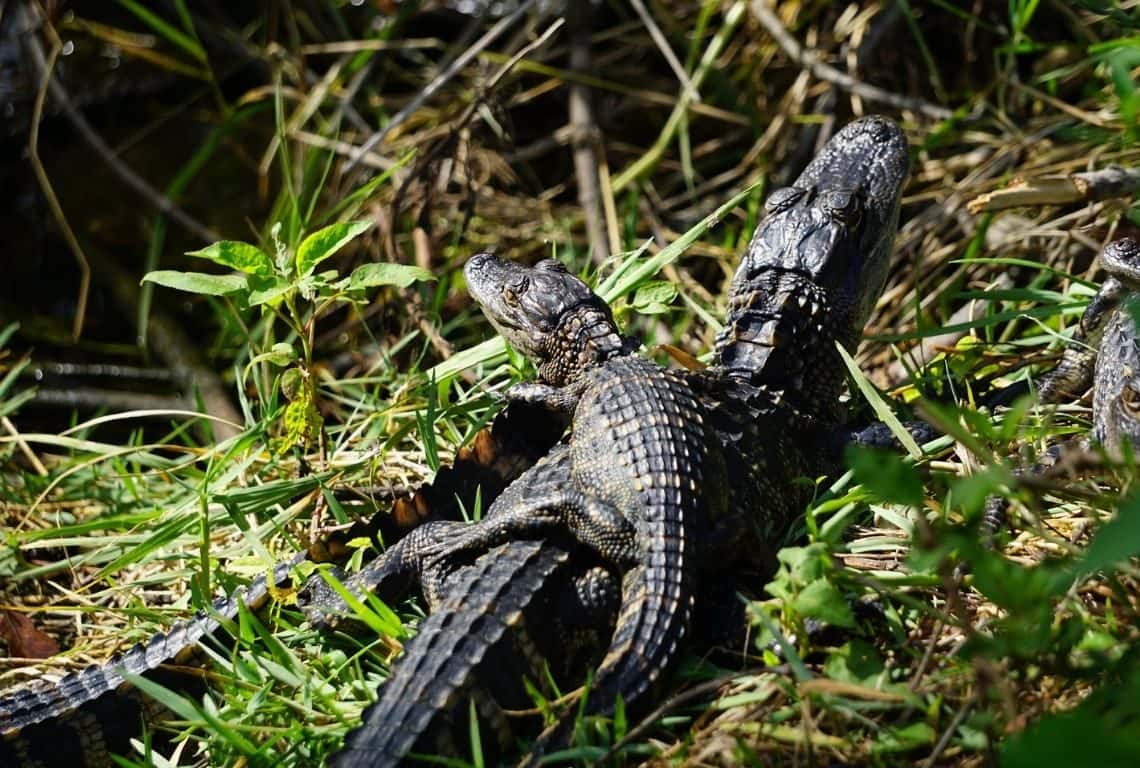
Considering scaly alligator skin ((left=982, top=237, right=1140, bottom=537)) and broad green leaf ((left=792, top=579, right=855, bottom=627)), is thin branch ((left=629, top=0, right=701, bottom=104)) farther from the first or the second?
broad green leaf ((left=792, top=579, right=855, bottom=627))

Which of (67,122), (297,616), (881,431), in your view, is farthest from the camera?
(67,122)

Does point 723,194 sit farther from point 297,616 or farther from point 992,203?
point 297,616

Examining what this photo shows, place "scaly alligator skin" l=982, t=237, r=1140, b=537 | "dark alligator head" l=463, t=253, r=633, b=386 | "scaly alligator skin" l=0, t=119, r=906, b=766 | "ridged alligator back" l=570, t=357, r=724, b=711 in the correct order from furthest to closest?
"dark alligator head" l=463, t=253, r=633, b=386
"scaly alligator skin" l=0, t=119, r=906, b=766
"scaly alligator skin" l=982, t=237, r=1140, b=537
"ridged alligator back" l=570, t=357, r=724, b=711

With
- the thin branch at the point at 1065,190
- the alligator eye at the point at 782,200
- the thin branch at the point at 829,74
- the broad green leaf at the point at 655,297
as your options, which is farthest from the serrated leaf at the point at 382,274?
the thin branch at the point at 829,74

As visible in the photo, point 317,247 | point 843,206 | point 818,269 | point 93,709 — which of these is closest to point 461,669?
point 93,709

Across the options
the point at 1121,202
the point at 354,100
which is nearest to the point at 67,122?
the point at 354,100

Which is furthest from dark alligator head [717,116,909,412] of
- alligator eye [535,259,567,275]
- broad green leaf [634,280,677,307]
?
alligator eye [535,259,567,275]

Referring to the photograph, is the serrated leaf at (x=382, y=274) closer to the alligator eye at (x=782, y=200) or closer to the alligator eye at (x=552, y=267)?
the alligator eye at (x=552, y=267)
